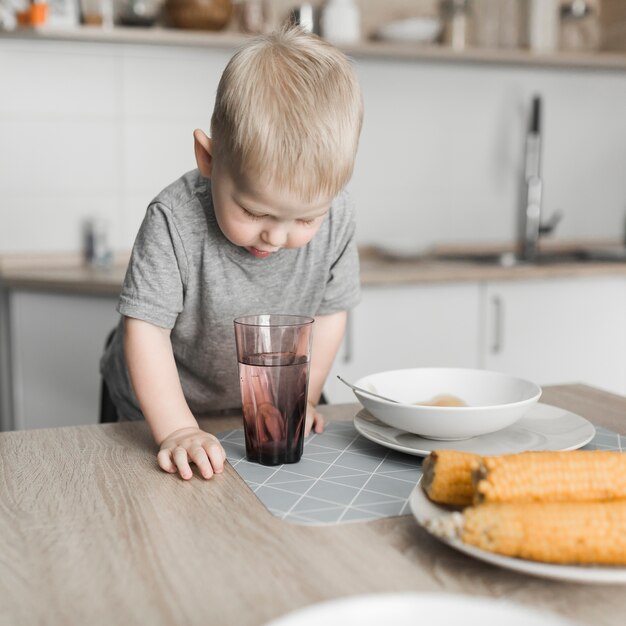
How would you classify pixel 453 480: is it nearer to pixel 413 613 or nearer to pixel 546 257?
pixel 413 613

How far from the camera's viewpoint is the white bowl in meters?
0.84

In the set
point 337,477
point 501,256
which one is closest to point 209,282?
point 337,477

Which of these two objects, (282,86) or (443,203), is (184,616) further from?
(443,203)

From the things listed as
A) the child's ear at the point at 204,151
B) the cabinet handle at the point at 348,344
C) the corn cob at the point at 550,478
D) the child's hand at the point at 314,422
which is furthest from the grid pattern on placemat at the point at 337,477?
the cabinet handle at the point at 348,344

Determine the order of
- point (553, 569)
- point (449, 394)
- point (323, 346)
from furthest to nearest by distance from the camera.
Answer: point (323, 346) → point (449, 394) → point (553, 569)

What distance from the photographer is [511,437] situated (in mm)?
Result: 921

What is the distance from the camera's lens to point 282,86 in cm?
93

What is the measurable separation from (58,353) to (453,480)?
5.92 feet

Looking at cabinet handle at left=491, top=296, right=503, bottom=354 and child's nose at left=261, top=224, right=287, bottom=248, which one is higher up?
child's nose at left=261, top=224, right=287, bottom=248

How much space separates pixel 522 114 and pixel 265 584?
265cm

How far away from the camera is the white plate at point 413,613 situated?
Answer: 43cm

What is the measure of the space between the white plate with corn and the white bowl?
0.50ft

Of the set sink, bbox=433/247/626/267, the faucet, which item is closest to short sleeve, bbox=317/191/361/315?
sink, bbox=433/247/626/267

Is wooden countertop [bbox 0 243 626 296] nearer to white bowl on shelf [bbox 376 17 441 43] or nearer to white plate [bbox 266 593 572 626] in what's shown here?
white bowl on shelf [bbox 376 17 441 43]
